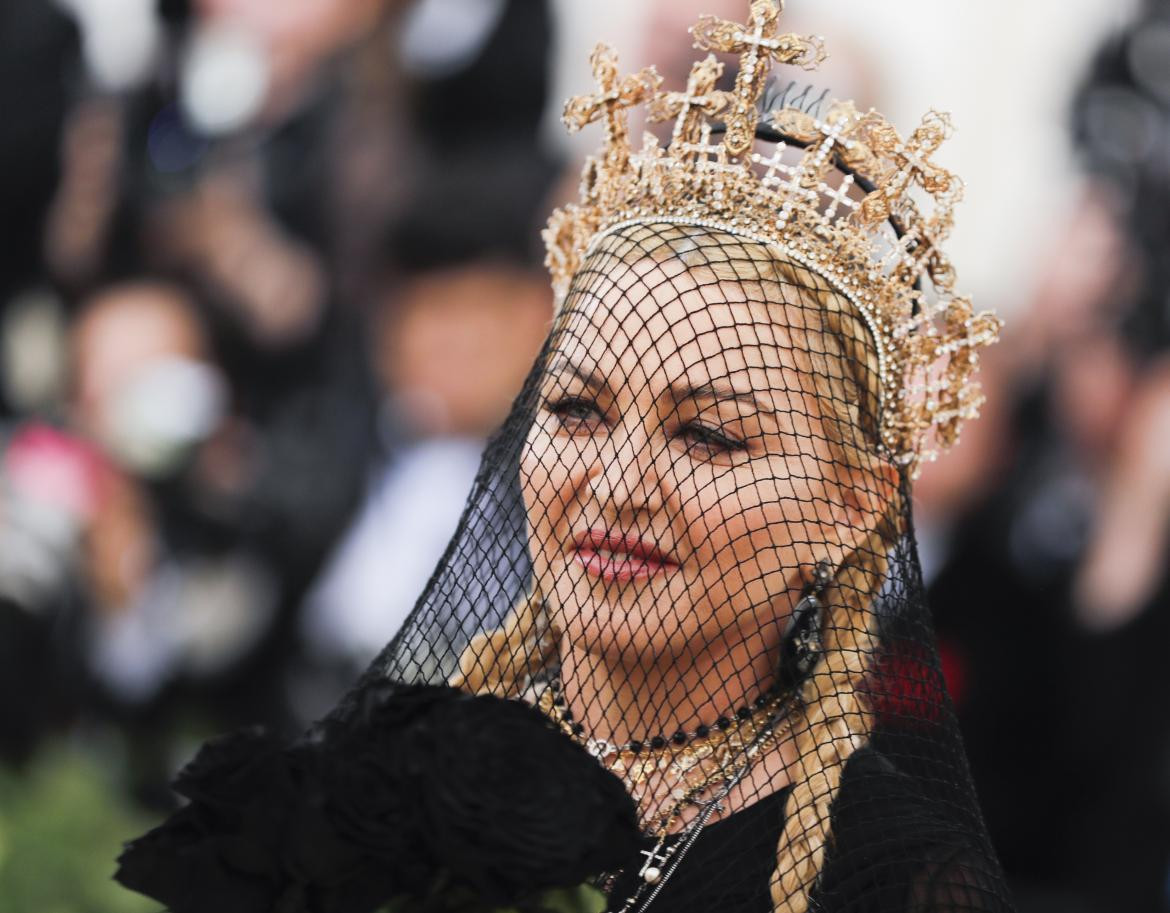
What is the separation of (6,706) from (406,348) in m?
1.44

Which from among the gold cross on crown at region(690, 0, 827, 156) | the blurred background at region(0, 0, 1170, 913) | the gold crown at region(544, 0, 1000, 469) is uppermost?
the gold cross on crown at region(690, 0, 827, 156)

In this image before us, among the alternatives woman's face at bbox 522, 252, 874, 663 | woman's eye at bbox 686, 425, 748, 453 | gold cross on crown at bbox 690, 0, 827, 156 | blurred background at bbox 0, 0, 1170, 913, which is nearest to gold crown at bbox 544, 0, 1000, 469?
gold cross on crown at bbox 690, 0, 827, 156

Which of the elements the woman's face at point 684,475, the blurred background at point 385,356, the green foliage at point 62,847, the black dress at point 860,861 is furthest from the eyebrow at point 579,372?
the blurred background at point 385,356

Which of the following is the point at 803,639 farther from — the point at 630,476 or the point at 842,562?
the point at 630,476

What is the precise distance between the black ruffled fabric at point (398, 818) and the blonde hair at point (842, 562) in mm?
512

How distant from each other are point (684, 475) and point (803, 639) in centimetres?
29

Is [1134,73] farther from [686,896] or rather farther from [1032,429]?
[686,896]

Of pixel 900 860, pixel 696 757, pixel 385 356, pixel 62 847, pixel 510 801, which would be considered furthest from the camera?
pixel 385 356

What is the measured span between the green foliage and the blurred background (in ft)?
0.09

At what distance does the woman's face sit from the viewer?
179 centimetres

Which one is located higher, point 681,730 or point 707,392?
point 707,392

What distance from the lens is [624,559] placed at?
179 centimetres

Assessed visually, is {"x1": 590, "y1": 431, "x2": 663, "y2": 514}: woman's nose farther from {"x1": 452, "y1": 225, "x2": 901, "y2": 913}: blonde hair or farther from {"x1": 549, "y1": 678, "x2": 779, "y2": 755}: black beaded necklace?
{"x1": 549, "y1": 678, "x2": 779, "y2": 755}: black beaded necklace

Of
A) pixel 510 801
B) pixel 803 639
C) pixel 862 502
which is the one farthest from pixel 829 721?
→ pixel 510 801
